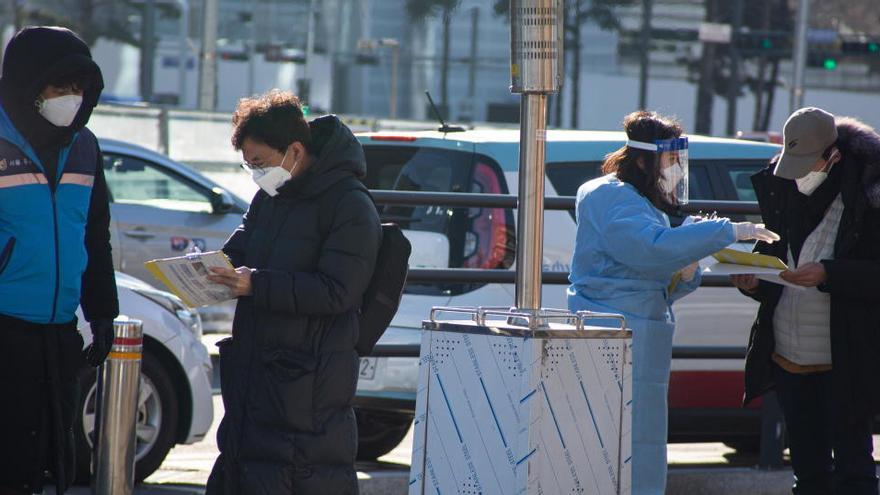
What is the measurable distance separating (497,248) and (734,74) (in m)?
24.7

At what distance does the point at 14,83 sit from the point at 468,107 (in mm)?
27968

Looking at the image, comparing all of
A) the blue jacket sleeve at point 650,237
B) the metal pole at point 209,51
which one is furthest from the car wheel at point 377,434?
the metal pole at point 209,51

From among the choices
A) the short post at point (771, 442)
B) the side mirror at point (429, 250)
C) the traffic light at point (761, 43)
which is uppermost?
the traffic light at point (761, 43)

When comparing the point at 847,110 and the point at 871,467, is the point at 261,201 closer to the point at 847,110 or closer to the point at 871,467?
the point at 871,467

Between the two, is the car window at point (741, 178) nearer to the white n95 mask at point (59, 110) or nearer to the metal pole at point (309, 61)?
the white n95 mask at point (59, 110)

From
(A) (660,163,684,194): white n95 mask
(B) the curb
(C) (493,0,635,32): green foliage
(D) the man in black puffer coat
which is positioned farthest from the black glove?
(C) (493,0,635,32): green foliage

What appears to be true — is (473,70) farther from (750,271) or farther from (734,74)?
(750,271)

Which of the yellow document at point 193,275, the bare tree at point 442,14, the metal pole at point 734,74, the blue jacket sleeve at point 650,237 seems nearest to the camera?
the yellow document at point 193,275

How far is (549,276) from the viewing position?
21.6ft

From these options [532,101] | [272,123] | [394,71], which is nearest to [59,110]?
[272,123]

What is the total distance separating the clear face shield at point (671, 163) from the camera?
506cm

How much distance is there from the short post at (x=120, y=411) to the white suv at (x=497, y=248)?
1.37 meters

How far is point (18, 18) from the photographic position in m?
29.7

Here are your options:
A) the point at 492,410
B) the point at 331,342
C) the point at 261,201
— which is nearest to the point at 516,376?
the point at 492,410
